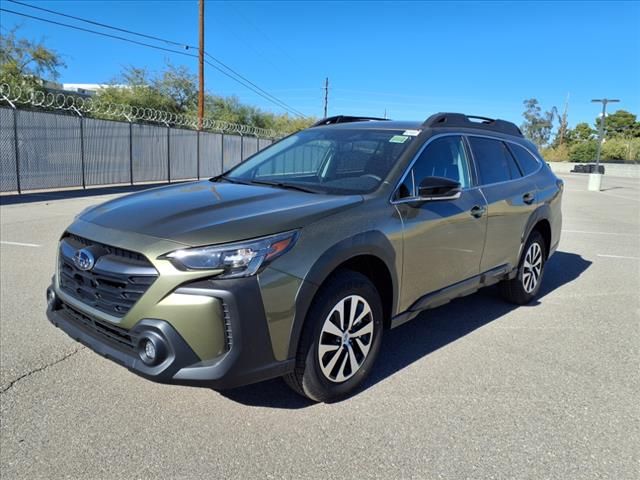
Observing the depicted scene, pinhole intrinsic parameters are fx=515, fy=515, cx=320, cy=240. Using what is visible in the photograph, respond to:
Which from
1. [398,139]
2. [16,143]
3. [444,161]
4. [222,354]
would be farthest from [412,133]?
[16,143]

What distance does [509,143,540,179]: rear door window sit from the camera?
5.23 metres

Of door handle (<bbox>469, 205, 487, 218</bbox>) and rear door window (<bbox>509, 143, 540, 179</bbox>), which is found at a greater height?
rear door window (<bbox>509, 143, 540, 179</bbox>)

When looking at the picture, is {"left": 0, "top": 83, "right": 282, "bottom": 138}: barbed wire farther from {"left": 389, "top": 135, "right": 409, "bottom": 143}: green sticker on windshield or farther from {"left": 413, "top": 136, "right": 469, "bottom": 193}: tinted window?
{"left": 413, "top": 136, "right": 469, "bottom": 193}: tinted window

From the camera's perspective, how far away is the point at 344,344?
3141 mm

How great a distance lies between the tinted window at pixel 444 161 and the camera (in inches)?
149

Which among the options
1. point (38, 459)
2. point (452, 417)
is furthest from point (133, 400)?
point (452, 417)

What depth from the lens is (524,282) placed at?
5.27 m

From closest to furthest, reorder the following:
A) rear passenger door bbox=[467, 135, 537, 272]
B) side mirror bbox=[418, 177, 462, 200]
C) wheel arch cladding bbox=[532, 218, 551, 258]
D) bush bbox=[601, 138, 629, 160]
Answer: side mirror bbox=[418, 177, 462, 200]
rear passenger door bbox=[467, 135, 537, 272]
wheel arch cladding bbox=[532, 218, 551, 258]
bush bbox=[601, 138, 629, 160]

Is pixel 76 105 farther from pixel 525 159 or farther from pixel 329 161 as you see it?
pixel 525 159

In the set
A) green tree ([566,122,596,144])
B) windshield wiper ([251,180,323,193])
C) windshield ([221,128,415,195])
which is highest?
green tree ([566,122,596,144])

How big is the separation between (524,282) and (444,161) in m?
1.94

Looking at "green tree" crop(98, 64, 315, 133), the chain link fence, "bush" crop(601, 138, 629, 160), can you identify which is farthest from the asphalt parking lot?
"bush" crop(601, 138, 629, 160)

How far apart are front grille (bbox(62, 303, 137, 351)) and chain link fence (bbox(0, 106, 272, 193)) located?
44.2ft

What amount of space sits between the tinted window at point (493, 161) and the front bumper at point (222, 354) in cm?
269
